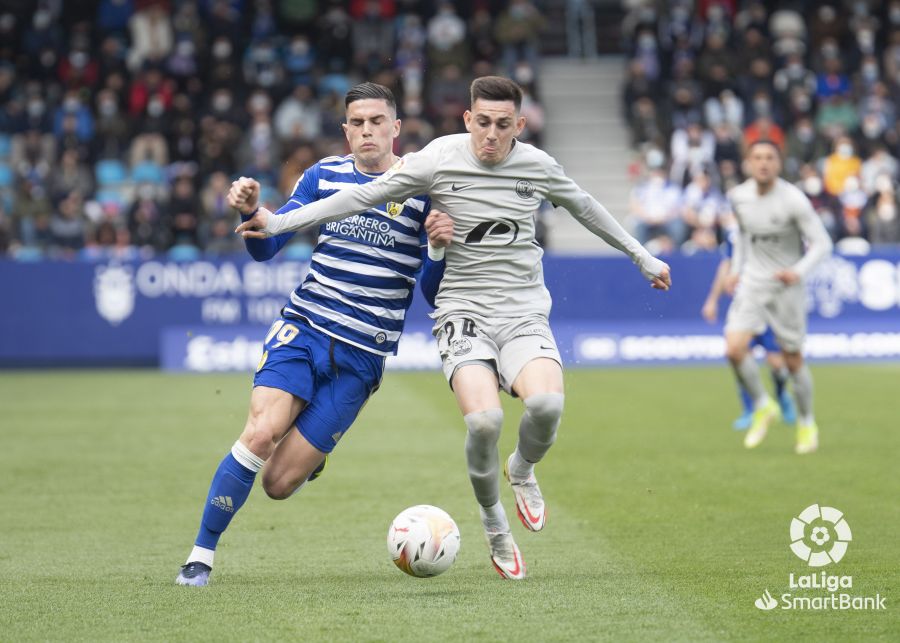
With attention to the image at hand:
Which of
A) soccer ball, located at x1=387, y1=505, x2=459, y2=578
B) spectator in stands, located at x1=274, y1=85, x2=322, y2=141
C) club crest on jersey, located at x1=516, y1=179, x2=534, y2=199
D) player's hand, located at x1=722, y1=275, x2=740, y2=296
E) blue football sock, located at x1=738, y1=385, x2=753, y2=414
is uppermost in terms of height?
club crest on jersey, located at x1=516, y1=179, x2=534, y2=199

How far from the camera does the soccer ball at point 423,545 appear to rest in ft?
22.2

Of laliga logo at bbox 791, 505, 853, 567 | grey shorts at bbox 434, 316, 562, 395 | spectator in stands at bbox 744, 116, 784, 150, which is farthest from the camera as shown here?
spectator in stands at bbox 744, 116, 784, 150

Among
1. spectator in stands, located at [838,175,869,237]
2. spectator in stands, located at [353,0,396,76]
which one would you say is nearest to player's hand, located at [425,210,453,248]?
spectator in stands, located at [838,175,869,237]

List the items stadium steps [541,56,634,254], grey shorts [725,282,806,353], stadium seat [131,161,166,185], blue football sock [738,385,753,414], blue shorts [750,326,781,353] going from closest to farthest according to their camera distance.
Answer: grey shorts [725,282,806,353]
blue football sock [738,385,753,414]
blue shorts [750,326,781,353]
stadium seat [131,161,166,185]
stadium steps [541,56,634,254]

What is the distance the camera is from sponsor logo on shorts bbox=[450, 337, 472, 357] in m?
6.93

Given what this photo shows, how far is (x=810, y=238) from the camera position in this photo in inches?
469

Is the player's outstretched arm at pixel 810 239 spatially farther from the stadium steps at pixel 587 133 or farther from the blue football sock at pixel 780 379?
the stadium steps at pixel 587 133

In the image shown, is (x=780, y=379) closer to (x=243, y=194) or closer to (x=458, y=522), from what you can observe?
(x=458, y=522)

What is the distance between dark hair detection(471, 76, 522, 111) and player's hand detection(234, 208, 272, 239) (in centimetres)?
113

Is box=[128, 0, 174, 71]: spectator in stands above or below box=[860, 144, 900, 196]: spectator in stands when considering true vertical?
above

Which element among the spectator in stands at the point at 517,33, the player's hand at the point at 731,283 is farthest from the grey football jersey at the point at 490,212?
the spectator in stands at the point at 517,33

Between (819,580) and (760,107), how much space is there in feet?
67.3

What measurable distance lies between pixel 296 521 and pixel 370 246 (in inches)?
96.0

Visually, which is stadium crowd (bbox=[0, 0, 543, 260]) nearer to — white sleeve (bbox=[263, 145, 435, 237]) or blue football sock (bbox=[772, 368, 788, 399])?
blue football sock (bbox=[772, 368, 788, 399])
